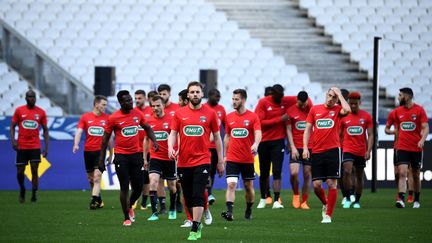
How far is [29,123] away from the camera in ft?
77.2

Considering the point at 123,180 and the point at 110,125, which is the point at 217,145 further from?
the point at 110,125

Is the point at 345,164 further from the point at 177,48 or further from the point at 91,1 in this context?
the point at 91,1

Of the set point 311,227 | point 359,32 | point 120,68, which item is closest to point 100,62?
point 120,68

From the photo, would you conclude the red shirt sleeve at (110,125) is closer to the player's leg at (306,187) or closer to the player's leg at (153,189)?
the player's leg at (153,189)

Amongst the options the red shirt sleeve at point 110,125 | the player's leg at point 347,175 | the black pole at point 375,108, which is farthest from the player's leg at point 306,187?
the red shirt sleeve at point 110,125

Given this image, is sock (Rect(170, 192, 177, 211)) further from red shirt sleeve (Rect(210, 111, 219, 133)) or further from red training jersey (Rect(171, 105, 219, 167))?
red shirt sleeve (Rect(210, 111, 219, 133))

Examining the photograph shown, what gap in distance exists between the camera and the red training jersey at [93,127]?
22.4 metres

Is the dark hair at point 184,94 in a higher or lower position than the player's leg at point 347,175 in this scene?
higher

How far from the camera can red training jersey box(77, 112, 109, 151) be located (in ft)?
73.6

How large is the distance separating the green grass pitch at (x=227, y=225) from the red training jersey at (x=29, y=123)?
53.0 inches

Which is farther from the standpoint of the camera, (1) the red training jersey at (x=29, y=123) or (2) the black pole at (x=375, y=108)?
(2) the black pole at (x=375, y=108)

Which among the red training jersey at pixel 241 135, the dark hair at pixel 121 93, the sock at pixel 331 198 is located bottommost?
the sock at pixel 331 198

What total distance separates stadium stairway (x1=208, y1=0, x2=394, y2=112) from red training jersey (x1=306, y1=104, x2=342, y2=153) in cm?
1739

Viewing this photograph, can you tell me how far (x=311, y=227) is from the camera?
16.7 m
